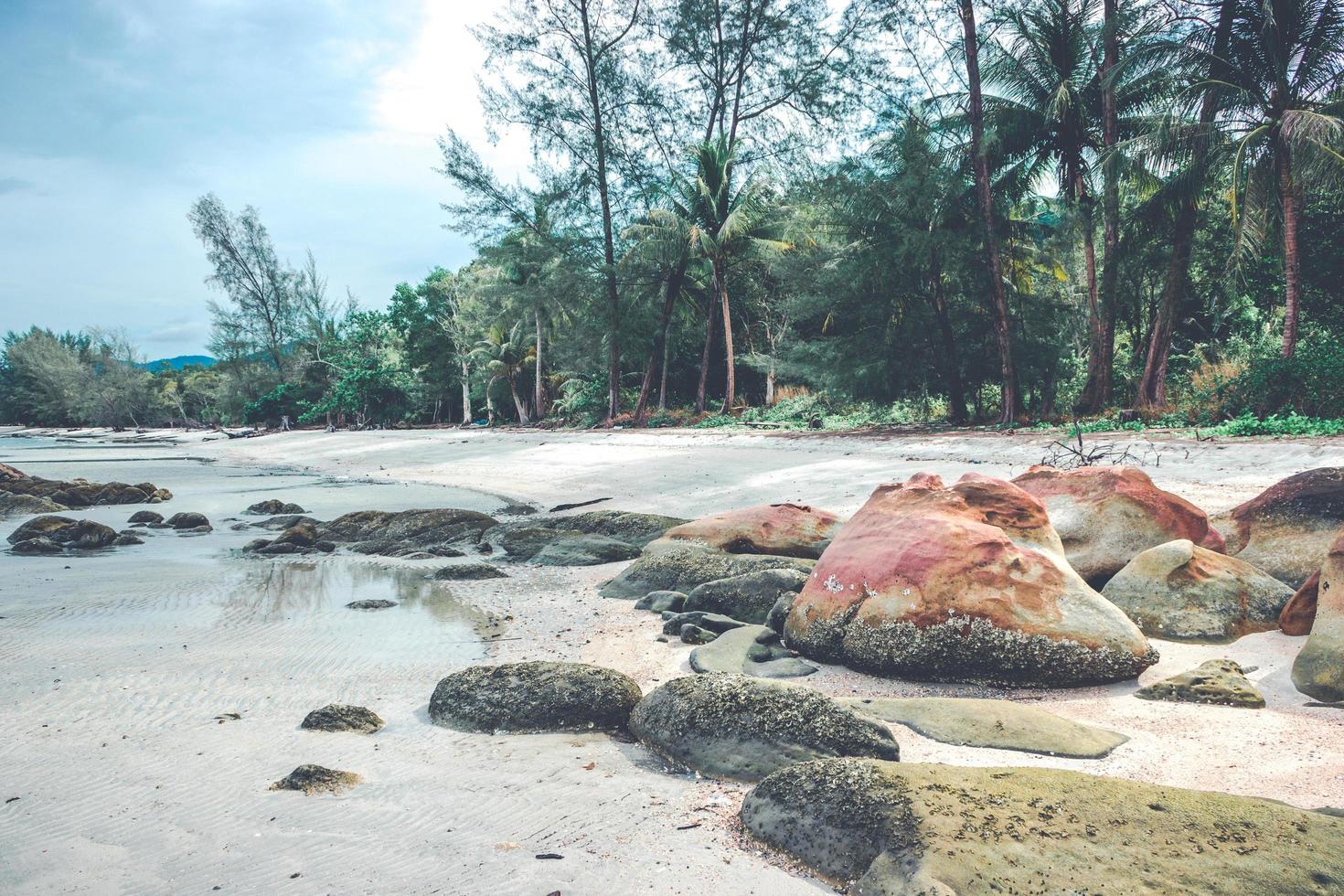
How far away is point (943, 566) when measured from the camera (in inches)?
134

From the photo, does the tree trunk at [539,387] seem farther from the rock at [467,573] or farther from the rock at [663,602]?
the rock at [663,602]

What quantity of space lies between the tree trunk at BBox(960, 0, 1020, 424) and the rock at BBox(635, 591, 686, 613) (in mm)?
12054

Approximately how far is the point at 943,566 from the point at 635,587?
2.45 m

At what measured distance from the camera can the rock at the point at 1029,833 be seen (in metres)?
1.60

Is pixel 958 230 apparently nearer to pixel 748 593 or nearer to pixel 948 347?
pixel 948 347

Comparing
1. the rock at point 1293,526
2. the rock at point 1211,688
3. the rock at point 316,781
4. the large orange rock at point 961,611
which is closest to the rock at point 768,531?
the large orange rock at point 961,611

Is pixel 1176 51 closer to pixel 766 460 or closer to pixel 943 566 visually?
pixel 766 460

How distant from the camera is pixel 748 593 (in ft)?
14.8

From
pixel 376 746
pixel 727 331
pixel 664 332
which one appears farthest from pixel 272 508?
pixel 664 332

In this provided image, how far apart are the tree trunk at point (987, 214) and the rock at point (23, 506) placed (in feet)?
52.5

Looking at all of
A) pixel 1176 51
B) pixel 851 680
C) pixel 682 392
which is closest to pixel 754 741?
pixel 851 680

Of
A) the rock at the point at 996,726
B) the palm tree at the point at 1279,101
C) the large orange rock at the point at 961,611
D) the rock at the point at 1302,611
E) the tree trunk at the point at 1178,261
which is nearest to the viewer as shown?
the rock at the point at 996,726

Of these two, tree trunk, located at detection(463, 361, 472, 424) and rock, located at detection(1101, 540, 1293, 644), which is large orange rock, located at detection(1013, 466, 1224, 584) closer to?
rock, located at detection(1101, 540, 1293, 644)

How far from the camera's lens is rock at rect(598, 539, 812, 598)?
518 cm
